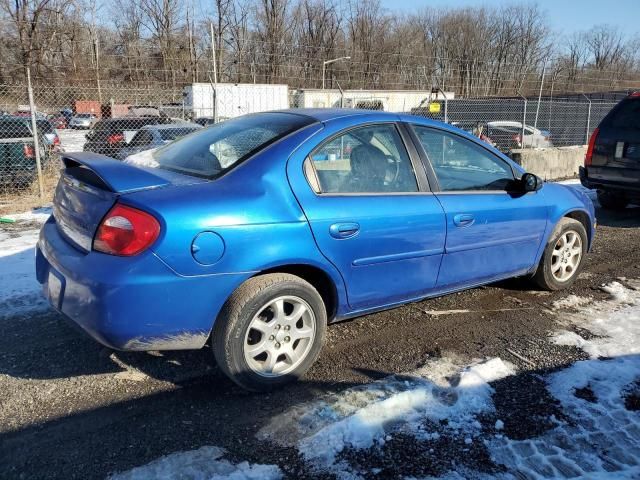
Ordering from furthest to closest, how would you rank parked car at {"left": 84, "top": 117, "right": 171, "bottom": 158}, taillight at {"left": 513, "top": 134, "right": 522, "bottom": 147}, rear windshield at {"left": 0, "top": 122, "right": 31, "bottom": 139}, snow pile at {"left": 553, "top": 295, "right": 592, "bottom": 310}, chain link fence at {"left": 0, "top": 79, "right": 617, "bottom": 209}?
taillight at {"left": 513, "top": 134, "right": 522, "bottom": 147}, parked car at {"left": 84, "top": 117, "right": 171, "bottom": 158}, chain link fence at {"left": 0, "top": 79, "right": 617, "bottom": 209}, rear windshield at {"left": 0, "top": 122, "right": 31, "bottom": 139}, snow pile at {"left": 553, "top": 295, "right": 592, "bottom": 310}

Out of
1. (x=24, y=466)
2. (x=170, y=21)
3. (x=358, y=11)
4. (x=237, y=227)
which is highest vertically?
(x=358, y=11)

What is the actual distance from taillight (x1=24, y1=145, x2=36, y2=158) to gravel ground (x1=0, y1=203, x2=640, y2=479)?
19.7ft

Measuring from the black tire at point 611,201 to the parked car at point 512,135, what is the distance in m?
5.72

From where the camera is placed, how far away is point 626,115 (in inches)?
300

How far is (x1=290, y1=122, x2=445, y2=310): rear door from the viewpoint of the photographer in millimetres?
3092

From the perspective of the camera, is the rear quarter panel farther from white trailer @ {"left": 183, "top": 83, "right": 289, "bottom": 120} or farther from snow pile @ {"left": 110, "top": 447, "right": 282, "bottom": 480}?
white trailer @ {"left": 183, "top": 83, "right": 289, "bottom": 120}

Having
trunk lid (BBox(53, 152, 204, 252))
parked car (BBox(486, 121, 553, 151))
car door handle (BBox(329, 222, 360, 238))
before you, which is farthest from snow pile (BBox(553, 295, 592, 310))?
parked car (BBox(486, 121, 553, 151))

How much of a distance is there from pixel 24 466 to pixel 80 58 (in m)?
24.4

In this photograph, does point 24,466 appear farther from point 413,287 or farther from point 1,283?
point 1,283

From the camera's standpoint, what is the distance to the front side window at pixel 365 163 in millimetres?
3215

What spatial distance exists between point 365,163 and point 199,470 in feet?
6.72

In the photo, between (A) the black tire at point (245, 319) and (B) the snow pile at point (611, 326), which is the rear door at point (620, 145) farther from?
(A) the black tire at point (245, 319)

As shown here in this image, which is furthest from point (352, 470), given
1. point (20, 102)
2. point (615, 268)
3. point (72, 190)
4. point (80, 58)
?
point (80, 58)

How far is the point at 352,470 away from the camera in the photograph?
238cm
